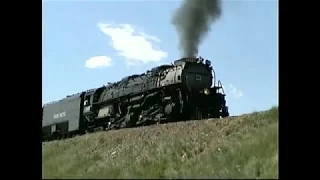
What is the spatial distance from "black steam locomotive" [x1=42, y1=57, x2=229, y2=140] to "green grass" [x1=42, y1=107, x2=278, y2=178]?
2.60 metres

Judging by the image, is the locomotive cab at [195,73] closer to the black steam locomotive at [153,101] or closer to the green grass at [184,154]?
the black steam locomotive at [153,101]

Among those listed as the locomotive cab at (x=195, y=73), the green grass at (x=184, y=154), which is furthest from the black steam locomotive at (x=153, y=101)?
the green grass at (x=184, y=154)

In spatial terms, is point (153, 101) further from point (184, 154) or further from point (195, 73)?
point (184, 154)

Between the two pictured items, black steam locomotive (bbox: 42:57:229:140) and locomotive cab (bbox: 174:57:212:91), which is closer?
black steam locomotive (bbox: 42:57:229:140)

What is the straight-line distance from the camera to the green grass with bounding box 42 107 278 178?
5.18m

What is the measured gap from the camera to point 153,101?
52.4 feet

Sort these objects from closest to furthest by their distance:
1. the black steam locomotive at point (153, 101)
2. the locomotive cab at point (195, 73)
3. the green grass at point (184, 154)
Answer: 1. the green grass at point (184, 154)
2. the black steam locomotive at point (153, 101)
3. the locomotive cab at point (195, 73)

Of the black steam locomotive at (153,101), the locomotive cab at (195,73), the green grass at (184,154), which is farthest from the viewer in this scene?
the locomotive cab at (195,73)

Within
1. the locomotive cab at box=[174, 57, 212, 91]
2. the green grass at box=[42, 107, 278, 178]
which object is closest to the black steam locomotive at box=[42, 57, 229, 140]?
the locomotive cab at box=[174, 57, 212, 91]

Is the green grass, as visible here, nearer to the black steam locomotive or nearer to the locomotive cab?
the black steam locomotive

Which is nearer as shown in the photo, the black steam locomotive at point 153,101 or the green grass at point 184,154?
the green grass at point 184,154

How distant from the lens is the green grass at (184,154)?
5.18 metres

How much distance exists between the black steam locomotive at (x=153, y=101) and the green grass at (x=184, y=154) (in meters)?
2.60
